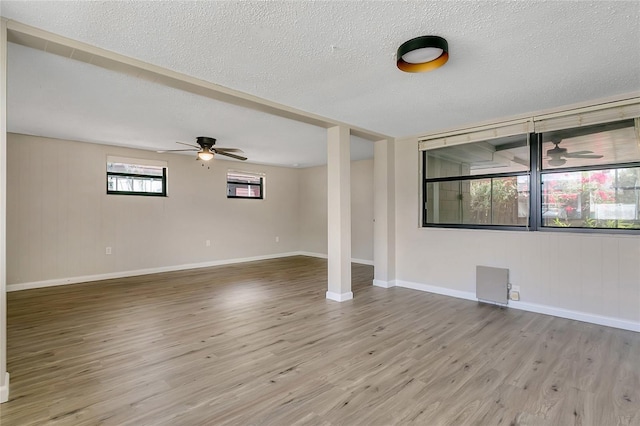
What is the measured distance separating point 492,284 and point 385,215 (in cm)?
173

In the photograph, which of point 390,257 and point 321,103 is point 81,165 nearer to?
point 321,103

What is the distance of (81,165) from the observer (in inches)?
212

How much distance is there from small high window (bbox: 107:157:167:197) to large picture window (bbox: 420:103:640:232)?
5013 millimetres

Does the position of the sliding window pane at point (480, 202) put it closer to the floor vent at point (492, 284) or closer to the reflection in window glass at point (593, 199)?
the reflection in window glass at point (593, 199)

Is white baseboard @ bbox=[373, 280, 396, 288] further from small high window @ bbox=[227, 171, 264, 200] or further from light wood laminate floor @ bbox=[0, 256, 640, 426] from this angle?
small high window @ bbox=[227, 171, 264, 200]

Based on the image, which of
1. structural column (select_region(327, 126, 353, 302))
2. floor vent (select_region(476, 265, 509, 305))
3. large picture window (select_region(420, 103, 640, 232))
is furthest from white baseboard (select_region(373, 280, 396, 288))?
floor vent (select_region(476, 265, 509, 305))

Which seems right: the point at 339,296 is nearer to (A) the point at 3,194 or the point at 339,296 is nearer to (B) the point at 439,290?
(B) the point at 439,290

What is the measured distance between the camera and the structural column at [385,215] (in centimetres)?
495

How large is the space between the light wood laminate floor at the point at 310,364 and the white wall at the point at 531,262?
0.24 metres

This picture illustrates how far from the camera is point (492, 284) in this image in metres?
4.02

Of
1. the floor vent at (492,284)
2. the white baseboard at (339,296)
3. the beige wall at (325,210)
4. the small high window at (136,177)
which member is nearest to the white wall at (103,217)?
the small high window at (136,177)

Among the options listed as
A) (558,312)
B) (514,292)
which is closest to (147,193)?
(514,292)

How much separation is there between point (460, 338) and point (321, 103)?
276 centimetres

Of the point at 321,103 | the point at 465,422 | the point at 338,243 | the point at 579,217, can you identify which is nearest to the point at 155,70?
the point at 321,103
